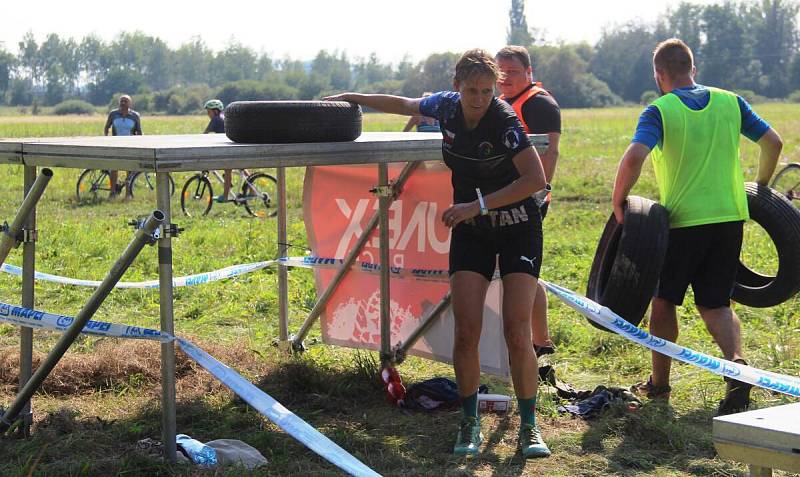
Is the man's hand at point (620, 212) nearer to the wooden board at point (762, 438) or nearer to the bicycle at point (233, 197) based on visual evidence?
the wooden board at point (762, 438)

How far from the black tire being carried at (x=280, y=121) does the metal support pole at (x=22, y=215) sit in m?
0.95

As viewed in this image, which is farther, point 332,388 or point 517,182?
point 332,388

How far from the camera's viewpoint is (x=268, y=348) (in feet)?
23.4

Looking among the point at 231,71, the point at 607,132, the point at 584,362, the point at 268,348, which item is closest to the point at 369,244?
the point at 268,348

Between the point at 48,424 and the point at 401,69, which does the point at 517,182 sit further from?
the point at 401,69

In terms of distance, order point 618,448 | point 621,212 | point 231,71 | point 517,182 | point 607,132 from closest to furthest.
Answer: point 517,182
point 618,448
point 621,212
point 607,132
point 231,71

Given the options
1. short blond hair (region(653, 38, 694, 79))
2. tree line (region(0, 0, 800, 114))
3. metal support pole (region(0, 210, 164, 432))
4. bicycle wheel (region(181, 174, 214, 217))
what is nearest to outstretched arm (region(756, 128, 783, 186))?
short blond hair (region(653, 38, 694, 79))

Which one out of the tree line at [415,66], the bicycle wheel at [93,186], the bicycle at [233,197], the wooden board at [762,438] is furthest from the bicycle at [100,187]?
the tree line at [415,66]

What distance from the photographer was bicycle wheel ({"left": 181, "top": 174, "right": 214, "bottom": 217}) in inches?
645

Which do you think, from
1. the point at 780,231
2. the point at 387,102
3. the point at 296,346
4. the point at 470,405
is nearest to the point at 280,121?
the point at 387,102

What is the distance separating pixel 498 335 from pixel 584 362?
1.12 meters

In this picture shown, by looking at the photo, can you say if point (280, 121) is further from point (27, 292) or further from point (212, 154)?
point (27, 292)

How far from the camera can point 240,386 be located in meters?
4.61

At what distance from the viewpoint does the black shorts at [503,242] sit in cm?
491
